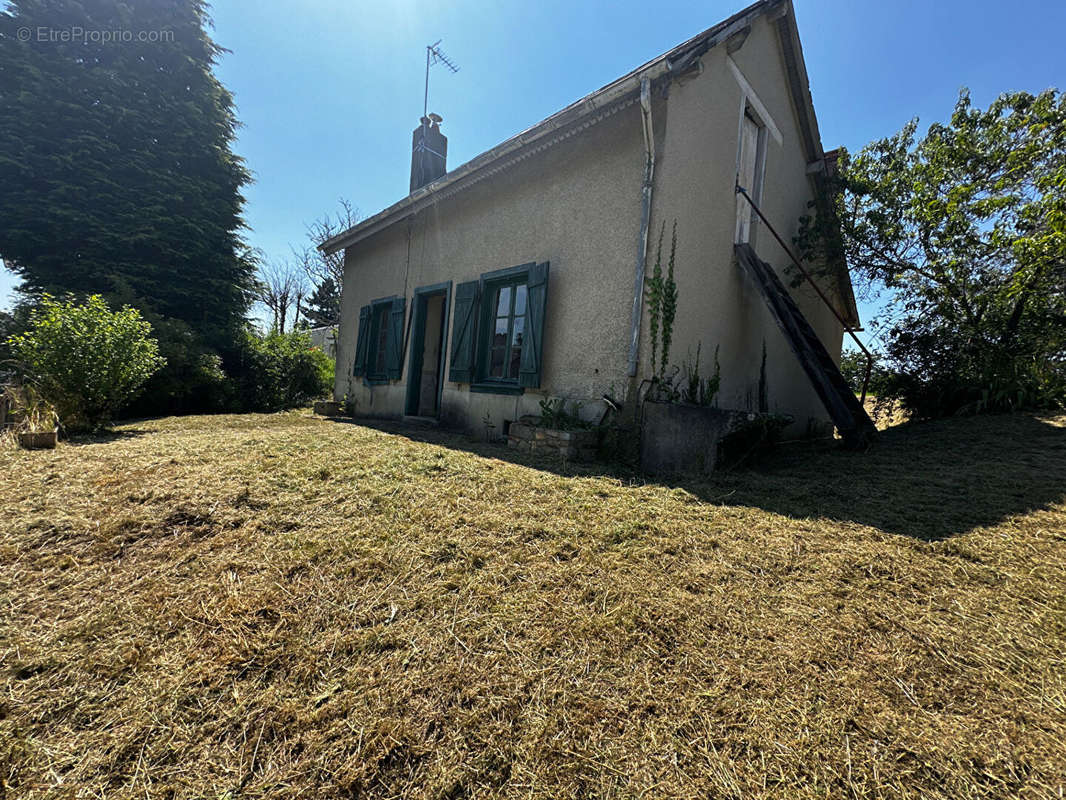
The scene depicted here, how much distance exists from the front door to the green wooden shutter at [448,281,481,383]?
2.80 feet

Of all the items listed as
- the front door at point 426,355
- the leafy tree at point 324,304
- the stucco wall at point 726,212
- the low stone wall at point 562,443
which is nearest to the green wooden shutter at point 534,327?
the low stone wall at point 562,443

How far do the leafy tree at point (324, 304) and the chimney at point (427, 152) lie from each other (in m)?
17.0

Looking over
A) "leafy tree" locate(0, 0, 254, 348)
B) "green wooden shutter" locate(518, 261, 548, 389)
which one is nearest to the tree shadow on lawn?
"green wooden shutter" locate(518, 261, 548, 389)

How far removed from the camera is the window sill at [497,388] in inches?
204

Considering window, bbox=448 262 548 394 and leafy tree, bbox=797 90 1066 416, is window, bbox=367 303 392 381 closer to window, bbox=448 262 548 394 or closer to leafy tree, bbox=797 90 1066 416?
window, bbox=448 262 548 394

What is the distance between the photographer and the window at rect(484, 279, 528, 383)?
5.46 m

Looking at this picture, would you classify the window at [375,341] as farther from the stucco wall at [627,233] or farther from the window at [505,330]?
the window at [505,330]

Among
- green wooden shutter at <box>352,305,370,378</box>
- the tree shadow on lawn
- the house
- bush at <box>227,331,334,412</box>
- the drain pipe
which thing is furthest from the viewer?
bush at <box>227,331,334,412</box>

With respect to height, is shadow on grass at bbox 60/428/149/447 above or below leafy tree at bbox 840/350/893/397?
below

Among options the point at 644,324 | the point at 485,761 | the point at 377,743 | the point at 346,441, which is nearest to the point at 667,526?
the point at 485,761

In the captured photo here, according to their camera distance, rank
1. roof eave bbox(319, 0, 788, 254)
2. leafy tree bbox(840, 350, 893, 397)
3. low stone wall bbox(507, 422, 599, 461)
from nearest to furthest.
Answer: roof eave bbox(319, 0, 788, 254), low stone wall bbox(507, 422, 599, 461), leafy tree bbox(840, 350, 893, 397)

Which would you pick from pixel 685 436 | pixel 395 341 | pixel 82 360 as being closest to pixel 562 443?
pixel 685 436

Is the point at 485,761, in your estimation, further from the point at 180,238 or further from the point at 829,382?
the point at 180,238

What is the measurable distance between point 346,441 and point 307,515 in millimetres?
1932
